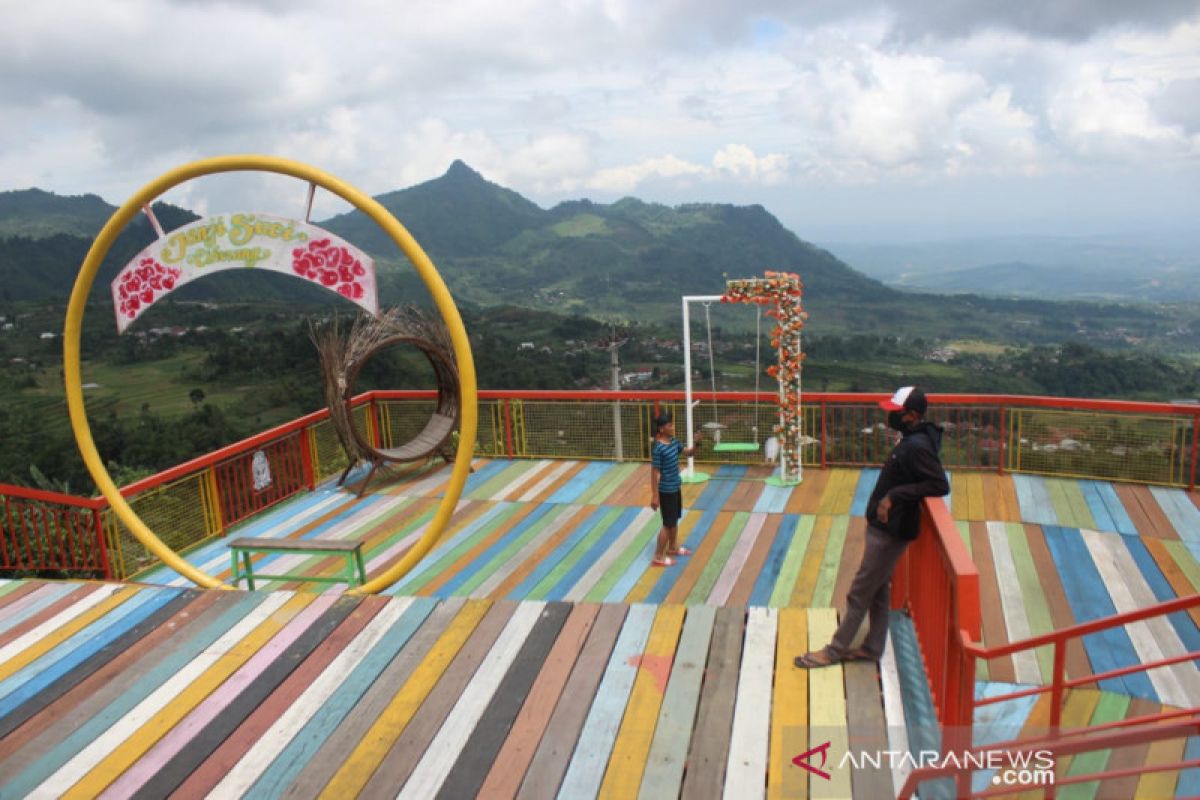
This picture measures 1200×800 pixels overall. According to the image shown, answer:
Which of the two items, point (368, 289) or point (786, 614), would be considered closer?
point (786, 614)

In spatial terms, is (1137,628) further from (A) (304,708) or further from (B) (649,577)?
(A) (304,708)

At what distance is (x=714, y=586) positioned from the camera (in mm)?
7648

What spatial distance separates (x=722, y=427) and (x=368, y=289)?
4.93 m

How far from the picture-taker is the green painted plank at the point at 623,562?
761 centimetres

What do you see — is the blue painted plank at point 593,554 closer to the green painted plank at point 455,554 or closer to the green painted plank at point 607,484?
the green painted plank at point 607,484

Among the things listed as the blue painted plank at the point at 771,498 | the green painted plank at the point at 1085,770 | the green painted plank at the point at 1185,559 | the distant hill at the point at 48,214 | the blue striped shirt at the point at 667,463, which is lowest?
the green painted plank at the point at 1185,559

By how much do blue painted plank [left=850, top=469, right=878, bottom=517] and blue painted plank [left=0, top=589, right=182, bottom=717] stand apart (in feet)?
22.2

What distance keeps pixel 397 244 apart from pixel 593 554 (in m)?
3.89

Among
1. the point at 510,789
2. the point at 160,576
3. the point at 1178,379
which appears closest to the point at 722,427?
the point at 160,576

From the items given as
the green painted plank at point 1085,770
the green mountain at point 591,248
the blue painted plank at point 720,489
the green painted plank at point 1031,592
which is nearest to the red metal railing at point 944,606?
the green painted plank at point 1085,770

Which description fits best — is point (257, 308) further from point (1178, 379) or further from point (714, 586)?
point (1178, 379)

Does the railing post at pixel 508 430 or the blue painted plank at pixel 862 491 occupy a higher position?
the railing post at pixel 508 430

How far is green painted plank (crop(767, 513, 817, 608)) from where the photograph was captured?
737 centimetres

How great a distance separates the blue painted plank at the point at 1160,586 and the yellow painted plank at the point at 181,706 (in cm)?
623
